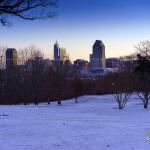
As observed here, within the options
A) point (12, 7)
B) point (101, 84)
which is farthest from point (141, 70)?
point (12, 7)

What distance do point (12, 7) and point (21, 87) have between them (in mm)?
58851

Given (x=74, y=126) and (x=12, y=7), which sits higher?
(x=12, y=7)

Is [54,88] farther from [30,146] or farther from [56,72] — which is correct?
[30,146]

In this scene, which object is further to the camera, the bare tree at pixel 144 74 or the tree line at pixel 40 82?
the tree line at pixel 40 82

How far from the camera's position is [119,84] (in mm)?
44406

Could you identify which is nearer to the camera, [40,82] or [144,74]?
[144,74]

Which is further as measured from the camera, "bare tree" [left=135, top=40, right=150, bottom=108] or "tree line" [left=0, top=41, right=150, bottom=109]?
"tree line" [left=0, top=41, right=150, bottom=109]

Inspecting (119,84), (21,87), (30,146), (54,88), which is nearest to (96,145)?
(30,146)

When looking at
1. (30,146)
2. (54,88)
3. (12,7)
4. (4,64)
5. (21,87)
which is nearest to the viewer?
(12,7)

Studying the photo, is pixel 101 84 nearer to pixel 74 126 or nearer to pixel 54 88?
pixel 54 88

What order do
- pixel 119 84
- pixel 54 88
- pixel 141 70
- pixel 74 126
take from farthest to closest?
1. pixel 54 88
2. pixel 141 70
3. pixel 119 84
4. pixel 74 126

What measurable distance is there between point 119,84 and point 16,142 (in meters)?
31.4

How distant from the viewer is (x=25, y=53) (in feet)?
282

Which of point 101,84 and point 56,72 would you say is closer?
point 56,72
